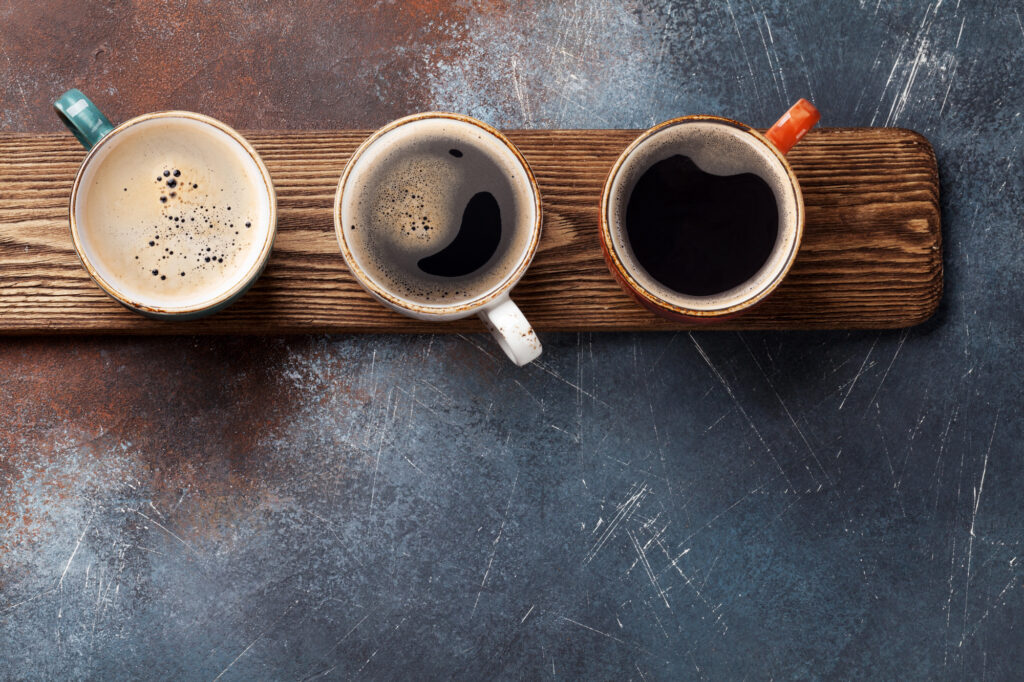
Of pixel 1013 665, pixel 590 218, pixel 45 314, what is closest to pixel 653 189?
pixel 590 218

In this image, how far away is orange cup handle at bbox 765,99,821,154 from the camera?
2.24 ft

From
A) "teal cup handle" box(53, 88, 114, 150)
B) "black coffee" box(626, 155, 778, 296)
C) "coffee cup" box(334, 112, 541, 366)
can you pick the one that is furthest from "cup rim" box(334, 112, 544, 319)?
"teal cup handle" box(53, 88, 114, 150)

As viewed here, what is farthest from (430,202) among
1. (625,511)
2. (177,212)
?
(625,511)

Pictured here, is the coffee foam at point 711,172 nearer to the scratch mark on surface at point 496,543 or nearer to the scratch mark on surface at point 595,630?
the scratch mark on surface at point 496,543

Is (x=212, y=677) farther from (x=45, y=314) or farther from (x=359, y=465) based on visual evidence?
(x=45, y=314)

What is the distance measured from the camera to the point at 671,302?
27.5 inches

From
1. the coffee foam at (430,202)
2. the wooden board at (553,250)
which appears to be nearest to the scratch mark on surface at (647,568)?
the wooden board at (553,250)

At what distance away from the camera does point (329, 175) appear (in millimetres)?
763

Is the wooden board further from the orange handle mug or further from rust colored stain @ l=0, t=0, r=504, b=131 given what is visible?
rust colored stain @ l=0, t=0, r=504, b=131

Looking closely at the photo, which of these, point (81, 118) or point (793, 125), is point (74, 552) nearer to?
point (81, 118)

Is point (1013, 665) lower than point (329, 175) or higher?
lower

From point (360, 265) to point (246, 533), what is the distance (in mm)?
442

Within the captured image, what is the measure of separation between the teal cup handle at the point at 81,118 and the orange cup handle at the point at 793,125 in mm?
629

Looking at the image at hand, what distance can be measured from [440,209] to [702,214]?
0.27 metres
